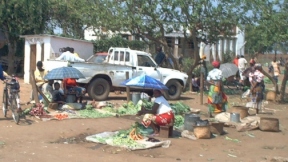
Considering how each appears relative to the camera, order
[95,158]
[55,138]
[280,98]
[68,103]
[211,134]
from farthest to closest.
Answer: [280,98] → [68,103] → [211,134] → [55,138] → [95,158]

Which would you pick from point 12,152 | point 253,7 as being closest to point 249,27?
point 253,7

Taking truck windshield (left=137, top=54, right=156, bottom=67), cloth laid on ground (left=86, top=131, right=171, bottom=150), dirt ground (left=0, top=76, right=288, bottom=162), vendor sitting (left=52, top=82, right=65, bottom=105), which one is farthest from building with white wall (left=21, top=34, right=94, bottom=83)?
cloth laid on ground (left=86, top=131, right=171, bottom=150)

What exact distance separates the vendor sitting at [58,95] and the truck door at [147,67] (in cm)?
457

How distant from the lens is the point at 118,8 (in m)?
21.1

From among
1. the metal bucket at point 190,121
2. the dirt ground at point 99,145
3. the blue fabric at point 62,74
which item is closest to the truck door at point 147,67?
the blue fabric at point 62,74

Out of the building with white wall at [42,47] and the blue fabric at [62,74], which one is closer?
the blue fabric at [62,74]

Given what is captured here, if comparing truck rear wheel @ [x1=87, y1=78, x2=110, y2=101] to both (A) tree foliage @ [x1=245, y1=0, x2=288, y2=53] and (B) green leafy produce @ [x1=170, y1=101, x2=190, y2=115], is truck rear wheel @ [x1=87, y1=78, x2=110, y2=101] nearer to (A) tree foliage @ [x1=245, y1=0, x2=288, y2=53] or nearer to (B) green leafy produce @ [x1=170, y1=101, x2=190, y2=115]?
(B) green leafy produce @ [x1=170, y1=101, x2=190, y2=115]

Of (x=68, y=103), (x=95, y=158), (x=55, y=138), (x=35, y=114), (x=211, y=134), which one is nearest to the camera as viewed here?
(x=95, y=158)

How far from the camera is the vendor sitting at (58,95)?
1370cm

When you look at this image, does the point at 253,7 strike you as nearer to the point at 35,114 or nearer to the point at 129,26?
the point at 129,26

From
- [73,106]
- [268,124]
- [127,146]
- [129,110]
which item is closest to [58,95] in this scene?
[73,106]

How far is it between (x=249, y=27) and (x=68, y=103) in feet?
34.1

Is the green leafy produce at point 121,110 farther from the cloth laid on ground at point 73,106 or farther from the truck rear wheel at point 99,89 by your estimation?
the truck rear wheel at point 99,89

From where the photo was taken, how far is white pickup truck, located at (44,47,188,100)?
656 inches
